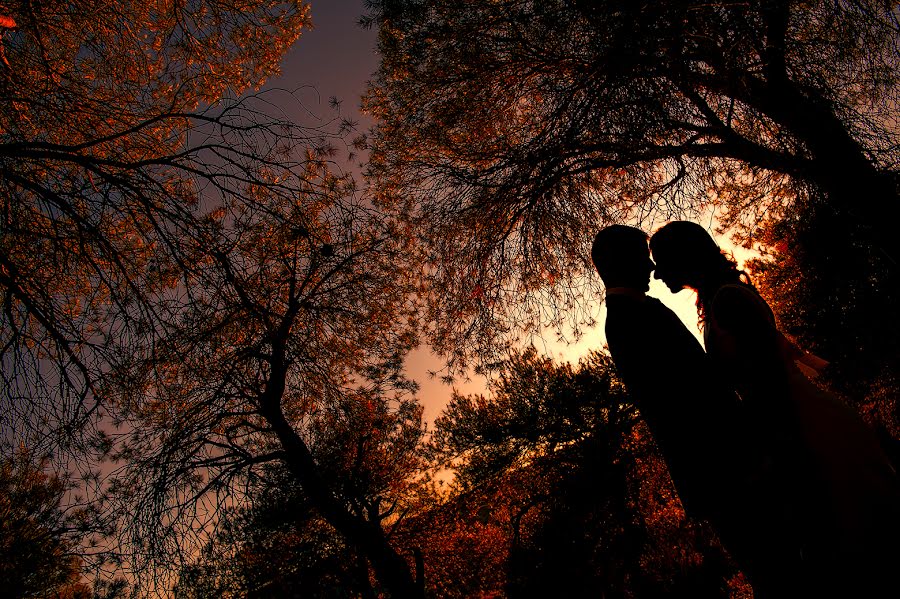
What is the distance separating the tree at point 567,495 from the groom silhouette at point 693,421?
4.46 metres

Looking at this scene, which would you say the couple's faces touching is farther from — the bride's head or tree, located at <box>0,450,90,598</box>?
tree, located at <box>0,450,90,598</box>

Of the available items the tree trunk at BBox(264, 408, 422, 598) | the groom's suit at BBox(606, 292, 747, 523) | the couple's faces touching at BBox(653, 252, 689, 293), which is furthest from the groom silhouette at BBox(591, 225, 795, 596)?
the tree trunk at BBox(264, 408, 422, 598)

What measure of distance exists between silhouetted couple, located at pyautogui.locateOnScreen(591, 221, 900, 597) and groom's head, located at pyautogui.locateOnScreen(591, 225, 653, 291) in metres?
0.07

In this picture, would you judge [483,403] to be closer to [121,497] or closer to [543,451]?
[543,451]

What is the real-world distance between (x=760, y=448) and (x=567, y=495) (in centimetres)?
802

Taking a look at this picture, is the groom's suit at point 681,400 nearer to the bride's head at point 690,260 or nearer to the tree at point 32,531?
the bride's head at point 690,260

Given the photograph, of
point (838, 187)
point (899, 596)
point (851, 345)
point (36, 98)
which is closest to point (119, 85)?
point (36, 98)

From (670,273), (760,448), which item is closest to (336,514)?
(670,273)

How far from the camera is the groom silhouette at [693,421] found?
58.1 inches

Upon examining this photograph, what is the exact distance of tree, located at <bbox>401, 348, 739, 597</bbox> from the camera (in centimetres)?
902

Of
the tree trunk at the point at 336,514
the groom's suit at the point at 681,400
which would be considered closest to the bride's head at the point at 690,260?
the groom's suit at the point at 681,400

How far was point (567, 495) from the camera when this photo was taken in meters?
8.67

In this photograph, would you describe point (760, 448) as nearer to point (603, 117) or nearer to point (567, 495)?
point (603, 117)

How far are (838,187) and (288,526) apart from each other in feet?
38.9
